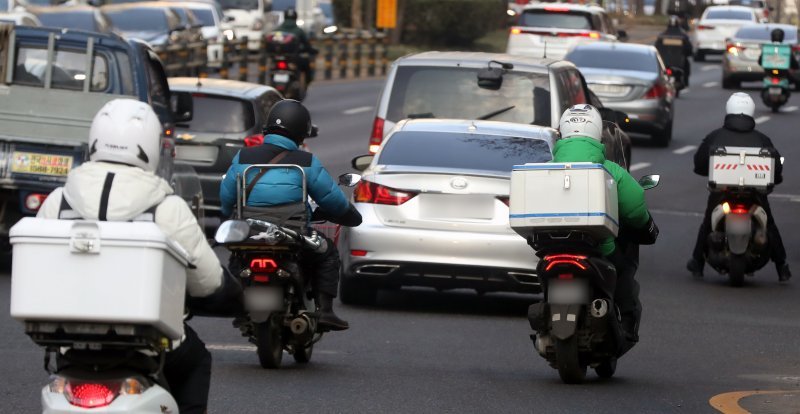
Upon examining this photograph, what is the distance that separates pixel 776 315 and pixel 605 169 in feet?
16.0

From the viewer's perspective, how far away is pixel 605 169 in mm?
9352

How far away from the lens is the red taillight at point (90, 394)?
550cm

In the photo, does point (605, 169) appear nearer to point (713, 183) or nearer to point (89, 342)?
point (89, 342)

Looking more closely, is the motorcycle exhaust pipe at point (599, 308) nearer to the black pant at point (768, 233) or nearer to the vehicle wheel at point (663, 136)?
the black pant at point (768, 233)

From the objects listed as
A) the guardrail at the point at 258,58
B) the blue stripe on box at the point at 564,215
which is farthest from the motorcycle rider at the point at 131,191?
the guardrail at the point at 258,58

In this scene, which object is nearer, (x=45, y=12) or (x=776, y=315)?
(x=776, y=315)

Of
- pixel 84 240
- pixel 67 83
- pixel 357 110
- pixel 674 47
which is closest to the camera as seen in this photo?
pixel 84 240

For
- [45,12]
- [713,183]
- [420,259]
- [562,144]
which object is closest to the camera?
[562,144]

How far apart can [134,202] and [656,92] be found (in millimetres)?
23065

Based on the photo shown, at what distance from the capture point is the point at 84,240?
5375mm

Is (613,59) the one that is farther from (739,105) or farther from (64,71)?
(64,71)

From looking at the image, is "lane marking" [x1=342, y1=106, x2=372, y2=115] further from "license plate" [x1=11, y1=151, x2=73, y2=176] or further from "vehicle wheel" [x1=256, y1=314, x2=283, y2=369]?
"vehicle wheel" [x1=256, y1=314, x2=283, y2=369]

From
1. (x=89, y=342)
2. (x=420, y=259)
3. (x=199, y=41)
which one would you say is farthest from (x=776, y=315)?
(x=199, y=41)

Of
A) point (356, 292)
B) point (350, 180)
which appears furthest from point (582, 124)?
point (356, 292)
